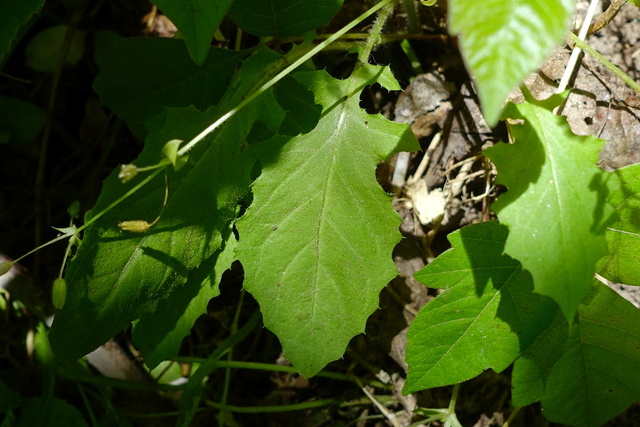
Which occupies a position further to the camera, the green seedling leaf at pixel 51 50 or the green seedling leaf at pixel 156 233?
the green seedling leaf at pixel 51 50

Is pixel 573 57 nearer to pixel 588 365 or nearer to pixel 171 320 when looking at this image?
pixel 588 365

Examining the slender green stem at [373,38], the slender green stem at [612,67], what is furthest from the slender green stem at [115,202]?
the slender green stem at [612,67]

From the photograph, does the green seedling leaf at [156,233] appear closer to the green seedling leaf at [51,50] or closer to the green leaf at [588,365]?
the green leaf at [588,365]

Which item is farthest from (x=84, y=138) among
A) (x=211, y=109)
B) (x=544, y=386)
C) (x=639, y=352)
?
(x=639, y=352)

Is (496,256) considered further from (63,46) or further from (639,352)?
(63,46)

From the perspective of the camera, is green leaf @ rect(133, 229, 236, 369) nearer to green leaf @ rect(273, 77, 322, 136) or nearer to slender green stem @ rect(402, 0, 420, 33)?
green leaf @ rect(273, 77, 322, 136)
